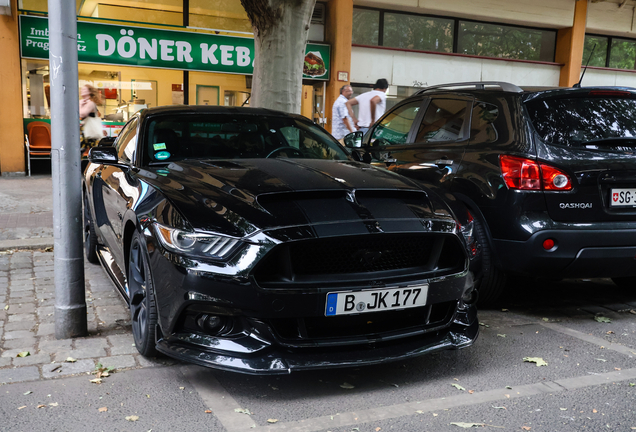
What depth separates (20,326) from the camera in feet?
13.3

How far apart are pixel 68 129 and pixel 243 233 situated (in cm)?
153

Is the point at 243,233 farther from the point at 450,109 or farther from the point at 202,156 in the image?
the point at 450,109

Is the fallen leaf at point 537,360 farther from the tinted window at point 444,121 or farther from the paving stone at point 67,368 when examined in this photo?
the paving stone at point 67,368

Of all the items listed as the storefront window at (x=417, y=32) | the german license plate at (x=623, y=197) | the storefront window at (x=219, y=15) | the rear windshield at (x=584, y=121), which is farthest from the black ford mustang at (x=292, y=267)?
the storefront window at (x=417, y=32)

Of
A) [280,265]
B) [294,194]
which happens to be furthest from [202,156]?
[280,265]

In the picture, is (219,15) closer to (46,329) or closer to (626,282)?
(626,282)

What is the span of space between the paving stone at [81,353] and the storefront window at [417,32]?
13.3 m

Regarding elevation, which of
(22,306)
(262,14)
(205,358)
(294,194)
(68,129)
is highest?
(262,14)

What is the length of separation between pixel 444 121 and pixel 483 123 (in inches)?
20.7

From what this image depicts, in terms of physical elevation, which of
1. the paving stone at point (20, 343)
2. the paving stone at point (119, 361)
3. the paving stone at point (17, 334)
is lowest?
the paving stone at point (17, 334)

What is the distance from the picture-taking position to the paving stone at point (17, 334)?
12.6 feet

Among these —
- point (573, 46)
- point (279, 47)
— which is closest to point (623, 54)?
point (573, 46)

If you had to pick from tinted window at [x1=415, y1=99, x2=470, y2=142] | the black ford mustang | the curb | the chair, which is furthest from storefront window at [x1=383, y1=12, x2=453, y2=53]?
the black ford mustang

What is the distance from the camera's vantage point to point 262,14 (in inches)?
278
